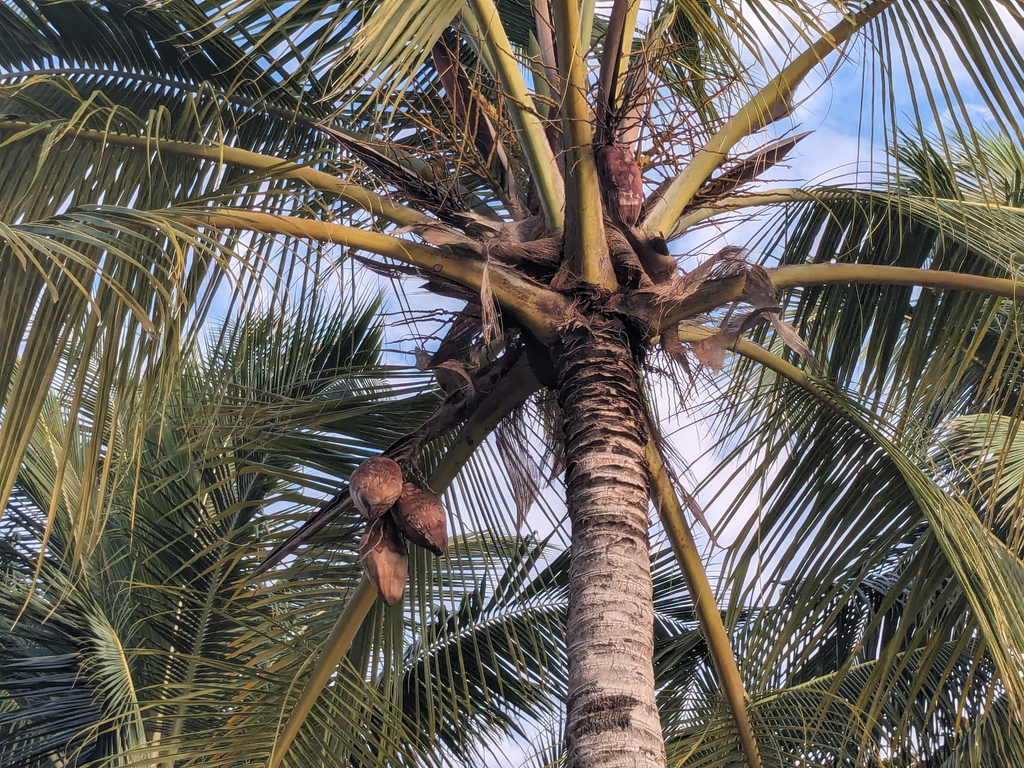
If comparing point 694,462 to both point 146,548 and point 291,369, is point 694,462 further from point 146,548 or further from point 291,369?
point 146,548

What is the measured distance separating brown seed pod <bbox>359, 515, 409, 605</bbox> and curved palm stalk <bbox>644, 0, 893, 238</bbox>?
116cm

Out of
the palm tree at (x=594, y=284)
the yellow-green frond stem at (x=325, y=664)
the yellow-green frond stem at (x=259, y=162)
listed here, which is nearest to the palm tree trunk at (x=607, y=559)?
the palm tree at (x=594, y=284)

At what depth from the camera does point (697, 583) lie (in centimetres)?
301

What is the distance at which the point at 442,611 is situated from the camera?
3668mm

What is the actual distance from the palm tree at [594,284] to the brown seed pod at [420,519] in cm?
18

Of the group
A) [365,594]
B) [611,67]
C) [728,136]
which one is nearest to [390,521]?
[365,594]

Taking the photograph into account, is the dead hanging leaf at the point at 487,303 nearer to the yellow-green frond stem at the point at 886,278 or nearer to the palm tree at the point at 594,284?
the palm tree at the point at 594,284

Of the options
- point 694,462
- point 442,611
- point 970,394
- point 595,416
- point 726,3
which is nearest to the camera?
point 726,3

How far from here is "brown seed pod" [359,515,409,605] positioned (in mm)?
2541

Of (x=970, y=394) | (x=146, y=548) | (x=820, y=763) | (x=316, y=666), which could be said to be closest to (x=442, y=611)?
(x=316, y=666)

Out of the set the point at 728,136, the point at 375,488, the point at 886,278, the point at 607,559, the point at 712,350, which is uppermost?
the point at 728,136

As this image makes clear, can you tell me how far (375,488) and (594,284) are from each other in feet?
2.69

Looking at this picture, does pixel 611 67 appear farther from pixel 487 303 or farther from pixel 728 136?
pixel 487 303

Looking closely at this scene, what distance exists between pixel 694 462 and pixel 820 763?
3.39 feet
